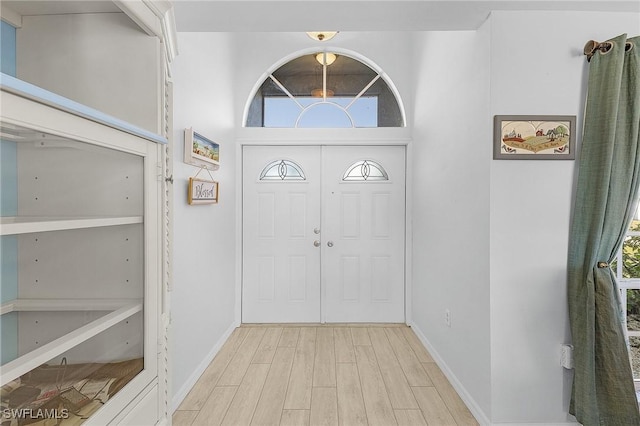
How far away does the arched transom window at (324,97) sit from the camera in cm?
353

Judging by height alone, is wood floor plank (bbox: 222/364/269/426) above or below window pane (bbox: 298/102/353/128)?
below

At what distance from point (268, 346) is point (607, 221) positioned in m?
2.60

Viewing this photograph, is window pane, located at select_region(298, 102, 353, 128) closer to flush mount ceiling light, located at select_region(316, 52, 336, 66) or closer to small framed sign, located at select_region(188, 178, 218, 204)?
flush mount ceiling light, located at select_region(316, 52, 336, 66)

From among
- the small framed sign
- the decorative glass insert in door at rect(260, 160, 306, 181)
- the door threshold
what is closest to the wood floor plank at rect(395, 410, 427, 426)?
the door threshold

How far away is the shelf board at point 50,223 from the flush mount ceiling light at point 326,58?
3062 millimetres

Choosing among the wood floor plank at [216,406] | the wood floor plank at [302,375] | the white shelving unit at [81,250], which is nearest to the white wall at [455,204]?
the wood floor plank at [302,375]

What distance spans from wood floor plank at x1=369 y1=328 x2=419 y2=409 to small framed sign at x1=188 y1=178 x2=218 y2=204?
186 cm

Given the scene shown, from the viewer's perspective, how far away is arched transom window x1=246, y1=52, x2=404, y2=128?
139 inches

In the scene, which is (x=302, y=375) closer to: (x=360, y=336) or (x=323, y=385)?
(x=323, y=385)

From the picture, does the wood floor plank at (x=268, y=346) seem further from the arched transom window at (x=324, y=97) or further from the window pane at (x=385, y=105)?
the window pane at (x=385, y=105)

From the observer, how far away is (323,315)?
3535 mm

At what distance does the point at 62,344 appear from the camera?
84 centimetres

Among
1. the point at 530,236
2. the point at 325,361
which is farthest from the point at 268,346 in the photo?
the point at 530,236

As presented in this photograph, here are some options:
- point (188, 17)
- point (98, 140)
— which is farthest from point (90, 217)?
point (188, 17)
